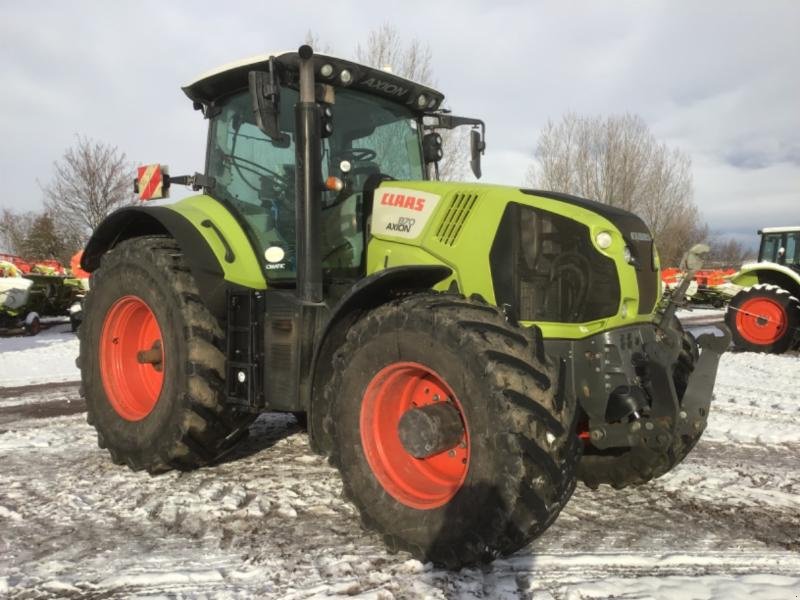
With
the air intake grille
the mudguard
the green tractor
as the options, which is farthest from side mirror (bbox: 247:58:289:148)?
the green tractor

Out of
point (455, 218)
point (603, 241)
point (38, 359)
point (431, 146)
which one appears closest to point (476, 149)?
point (431, 146)

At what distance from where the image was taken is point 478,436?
2.62 meters

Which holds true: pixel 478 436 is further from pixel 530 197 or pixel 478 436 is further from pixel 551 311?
pixel 530 197

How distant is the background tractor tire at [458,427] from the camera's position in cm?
252

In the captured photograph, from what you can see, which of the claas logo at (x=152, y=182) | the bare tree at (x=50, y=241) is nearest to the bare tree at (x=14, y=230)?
the bare tree at (x=50, y=241)

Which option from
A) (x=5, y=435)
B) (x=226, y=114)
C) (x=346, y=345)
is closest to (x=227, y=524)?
(x=346, y=345)

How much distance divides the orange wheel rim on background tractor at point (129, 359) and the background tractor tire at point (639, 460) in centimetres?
272

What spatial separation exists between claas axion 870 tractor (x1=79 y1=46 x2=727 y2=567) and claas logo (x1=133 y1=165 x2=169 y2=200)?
35 millimetres

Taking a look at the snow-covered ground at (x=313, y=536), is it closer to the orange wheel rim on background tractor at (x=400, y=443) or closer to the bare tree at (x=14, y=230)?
the orange wheel rim on background tractor at (x=400, y=443)

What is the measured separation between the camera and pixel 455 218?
3.38m

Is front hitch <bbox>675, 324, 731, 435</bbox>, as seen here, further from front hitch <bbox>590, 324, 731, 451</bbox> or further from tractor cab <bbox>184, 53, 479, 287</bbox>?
tractor cab <bbox>184, 53, 479, 287</bbox>

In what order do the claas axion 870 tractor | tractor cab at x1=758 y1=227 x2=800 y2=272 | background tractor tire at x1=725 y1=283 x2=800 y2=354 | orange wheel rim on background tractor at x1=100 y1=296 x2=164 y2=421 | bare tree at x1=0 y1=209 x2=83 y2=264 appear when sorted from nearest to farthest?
the claas axion 870 tractor, orange wheel rim on background tractor at x1=100 y1=296 x2=164 y2=421, background tractor tire at x1=725 y1=283 x2=800 y2=354, tractor cab at x1=758 y1=227 x2=800 y2=272, bare tree at x1=0 y1=209 x2=83 y2=264

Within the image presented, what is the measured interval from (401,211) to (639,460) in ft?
5.95

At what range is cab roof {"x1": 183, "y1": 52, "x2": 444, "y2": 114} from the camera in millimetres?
3582
